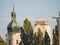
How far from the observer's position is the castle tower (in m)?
53.2

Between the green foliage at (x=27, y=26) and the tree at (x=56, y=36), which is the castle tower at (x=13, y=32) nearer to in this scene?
the green foliage at (x=27, y=26)

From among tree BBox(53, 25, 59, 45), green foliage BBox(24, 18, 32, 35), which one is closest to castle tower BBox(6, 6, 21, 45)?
green foliage BBox(24, 18, 32, 35)

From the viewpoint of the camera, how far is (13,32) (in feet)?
177

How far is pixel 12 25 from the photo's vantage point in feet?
181

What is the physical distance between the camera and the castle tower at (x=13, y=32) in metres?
53.2

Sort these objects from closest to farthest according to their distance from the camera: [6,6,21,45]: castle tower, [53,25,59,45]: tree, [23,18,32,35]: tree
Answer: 1. [53,25,59,45]: tree
2. [23,18,32,35]: tree
3. [6,6,21,45]: castle tower

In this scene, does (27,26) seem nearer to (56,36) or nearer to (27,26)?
(27,26)

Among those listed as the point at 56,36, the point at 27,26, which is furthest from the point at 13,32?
the point at 56,36

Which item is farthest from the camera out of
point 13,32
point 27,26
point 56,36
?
point 13,32

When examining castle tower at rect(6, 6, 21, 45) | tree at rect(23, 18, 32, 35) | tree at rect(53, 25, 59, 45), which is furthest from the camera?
castle tower at rect(6, 6, 21, 45)

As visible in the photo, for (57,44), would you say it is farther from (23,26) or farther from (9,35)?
(9,35)

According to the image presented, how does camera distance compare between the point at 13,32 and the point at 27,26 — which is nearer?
the point at 27,26

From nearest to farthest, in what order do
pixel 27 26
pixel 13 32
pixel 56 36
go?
1. pixel 56 36
2. pixel 27 26
3. pixel 13 32

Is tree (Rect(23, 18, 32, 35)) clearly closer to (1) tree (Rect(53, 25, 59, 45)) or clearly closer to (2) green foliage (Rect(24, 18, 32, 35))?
(2) green foliage (Rect(24, 18, 32, 35))
